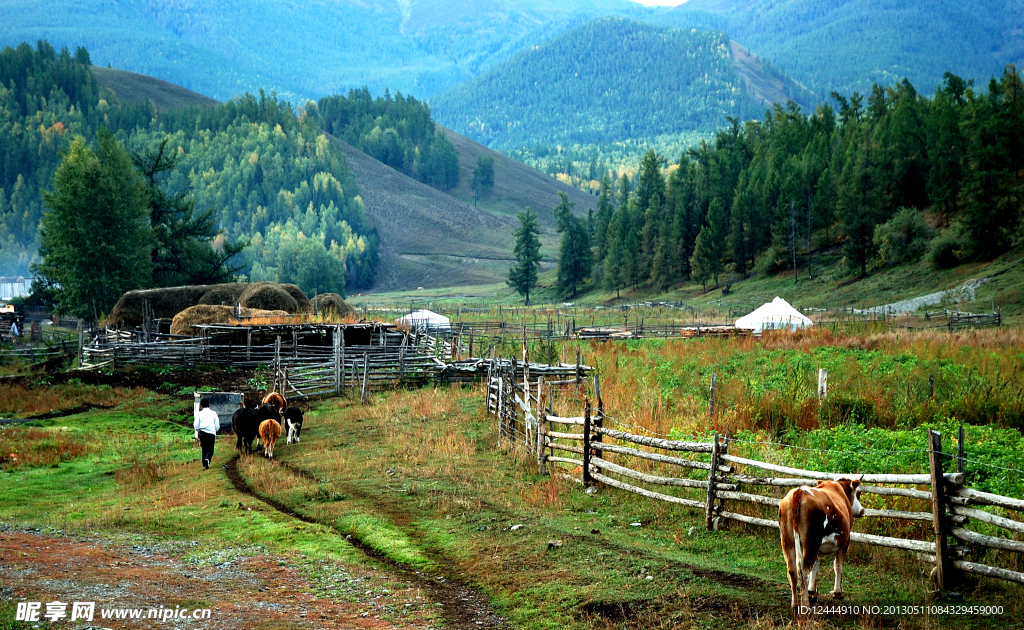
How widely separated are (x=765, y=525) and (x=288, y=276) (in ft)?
350

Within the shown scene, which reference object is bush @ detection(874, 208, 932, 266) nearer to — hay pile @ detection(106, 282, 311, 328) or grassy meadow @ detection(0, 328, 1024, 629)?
grassy meadow @ detection(0, 328, 1024, 629)

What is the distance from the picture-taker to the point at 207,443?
17.2 meters

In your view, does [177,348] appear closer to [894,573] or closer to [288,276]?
[894,573]

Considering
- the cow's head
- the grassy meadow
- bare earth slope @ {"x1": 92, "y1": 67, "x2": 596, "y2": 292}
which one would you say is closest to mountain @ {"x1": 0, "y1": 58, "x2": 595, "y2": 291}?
bare earth slope @ {"x1": 92, "y1": 67, "x2": 596, "y2": 292}

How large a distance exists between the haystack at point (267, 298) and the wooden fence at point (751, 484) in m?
26.8

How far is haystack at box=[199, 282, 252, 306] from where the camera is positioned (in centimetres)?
4381

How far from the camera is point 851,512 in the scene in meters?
8.76

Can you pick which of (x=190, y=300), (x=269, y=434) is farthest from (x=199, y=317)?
(x=269, y=434)

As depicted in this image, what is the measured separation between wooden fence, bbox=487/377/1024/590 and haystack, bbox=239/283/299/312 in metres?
26.8

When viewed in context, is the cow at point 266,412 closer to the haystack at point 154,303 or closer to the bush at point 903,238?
the haystack at point 154,303

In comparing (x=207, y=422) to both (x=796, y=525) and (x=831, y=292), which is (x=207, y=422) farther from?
(x=831, y=292)

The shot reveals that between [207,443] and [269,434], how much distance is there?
1.70 metres

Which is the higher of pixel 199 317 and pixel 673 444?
pixel 199 317

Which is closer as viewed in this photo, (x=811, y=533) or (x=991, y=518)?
(x=811, y=533)
